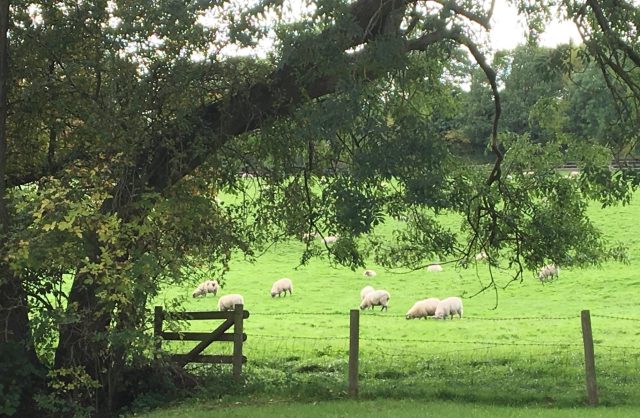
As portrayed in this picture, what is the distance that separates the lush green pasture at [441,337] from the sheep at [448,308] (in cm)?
67

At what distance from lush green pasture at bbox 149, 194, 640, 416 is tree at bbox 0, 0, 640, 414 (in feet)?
5.55

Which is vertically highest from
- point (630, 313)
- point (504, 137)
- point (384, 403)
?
point (504, 137)

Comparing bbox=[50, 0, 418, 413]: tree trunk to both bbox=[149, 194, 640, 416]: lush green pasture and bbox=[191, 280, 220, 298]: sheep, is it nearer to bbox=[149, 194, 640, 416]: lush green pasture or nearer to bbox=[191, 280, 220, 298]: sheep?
bbox=[149, 194, 640, 416]: lush green pasture

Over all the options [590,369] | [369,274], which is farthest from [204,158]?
[369,274]

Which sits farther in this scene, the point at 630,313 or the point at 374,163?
the point at 630,313

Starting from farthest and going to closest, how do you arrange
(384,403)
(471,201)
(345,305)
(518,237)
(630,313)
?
1. (345,305)
2. (630,313)
3. (518,237)
4. (471,201)
5. (384,403)

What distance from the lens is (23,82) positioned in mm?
11977

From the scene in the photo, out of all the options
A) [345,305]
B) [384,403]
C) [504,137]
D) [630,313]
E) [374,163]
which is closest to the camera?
[374,163]

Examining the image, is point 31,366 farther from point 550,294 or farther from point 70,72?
point 550,294

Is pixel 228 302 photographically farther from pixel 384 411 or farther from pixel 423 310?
pixel 384 411

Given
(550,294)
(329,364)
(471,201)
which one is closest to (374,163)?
(471,201)

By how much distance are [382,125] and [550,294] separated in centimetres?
2246

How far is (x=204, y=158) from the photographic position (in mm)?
11062

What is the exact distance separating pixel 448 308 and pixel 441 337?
4226 millimetres
